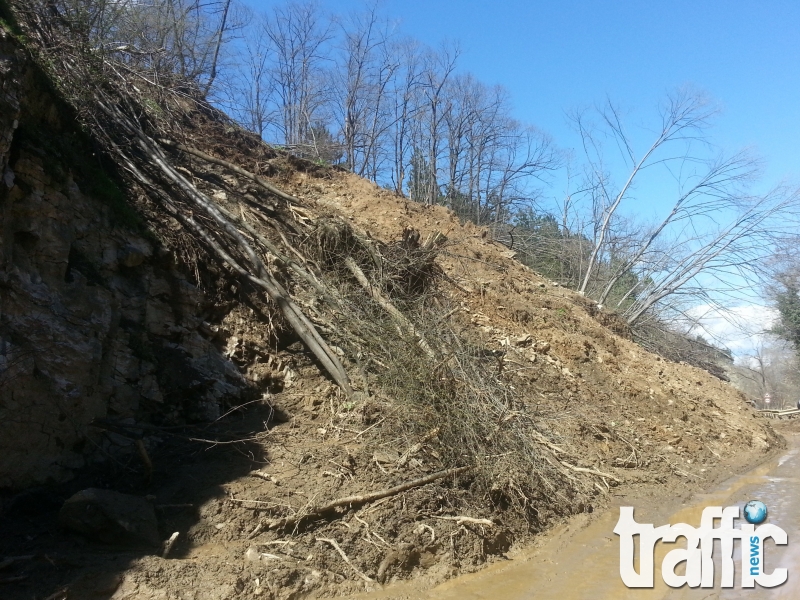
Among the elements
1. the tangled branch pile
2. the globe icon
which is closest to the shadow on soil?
the tangled branch pile

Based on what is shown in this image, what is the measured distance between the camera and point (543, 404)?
940 cm

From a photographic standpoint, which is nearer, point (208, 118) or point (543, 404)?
point (543, 404)

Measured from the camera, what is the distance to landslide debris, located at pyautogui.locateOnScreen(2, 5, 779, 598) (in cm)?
496

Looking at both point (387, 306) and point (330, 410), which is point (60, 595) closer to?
point (330, 410)

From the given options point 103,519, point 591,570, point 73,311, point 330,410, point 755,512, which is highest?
point 73,311

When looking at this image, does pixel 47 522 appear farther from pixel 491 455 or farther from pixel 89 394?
pixel 491 455

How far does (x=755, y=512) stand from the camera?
7730 mm

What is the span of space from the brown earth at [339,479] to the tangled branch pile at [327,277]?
0.26 metres

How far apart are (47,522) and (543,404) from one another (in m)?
6.62

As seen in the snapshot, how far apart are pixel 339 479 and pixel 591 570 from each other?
93.7 inches

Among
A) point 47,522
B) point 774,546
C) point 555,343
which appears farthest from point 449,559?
point 555,343

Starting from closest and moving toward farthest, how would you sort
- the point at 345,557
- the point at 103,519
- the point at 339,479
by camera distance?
the point at 103,519 < the point at 345,557 < the point at 339,479

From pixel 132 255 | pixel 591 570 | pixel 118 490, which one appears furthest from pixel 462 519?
pixel 132 255

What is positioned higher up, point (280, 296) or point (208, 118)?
point (208, 118)
